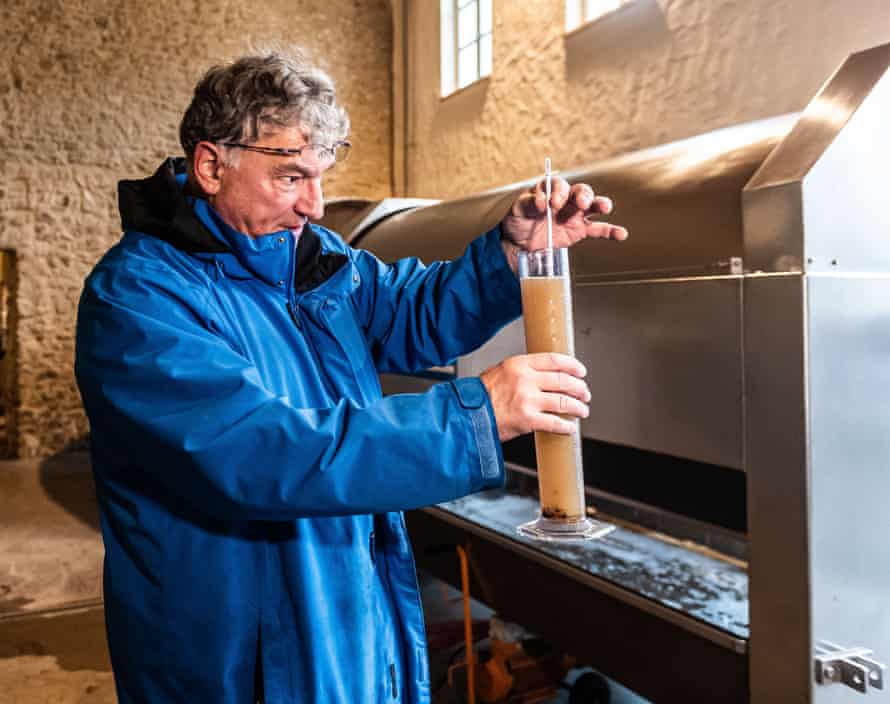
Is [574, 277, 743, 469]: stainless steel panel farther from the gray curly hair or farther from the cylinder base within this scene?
the gray curly hair

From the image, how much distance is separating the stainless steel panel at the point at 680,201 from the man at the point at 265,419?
78cm

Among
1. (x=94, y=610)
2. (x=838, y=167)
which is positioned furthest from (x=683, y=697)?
(x=94, y=610)

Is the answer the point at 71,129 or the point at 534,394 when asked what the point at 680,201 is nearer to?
the point at 534,394

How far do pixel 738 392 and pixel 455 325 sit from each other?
823 millimetres

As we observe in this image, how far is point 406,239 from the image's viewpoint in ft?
12.7

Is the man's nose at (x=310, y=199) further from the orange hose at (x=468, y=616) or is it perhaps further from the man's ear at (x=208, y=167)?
the orange hose at (x=468, y=616)

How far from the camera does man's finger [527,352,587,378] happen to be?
97cm

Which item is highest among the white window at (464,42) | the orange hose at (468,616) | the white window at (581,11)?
the white window at (464,42)

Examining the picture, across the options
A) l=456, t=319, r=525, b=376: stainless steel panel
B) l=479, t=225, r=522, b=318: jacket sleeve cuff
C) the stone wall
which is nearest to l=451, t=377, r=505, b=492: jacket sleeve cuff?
l=479, t=225, r=522, b=318: jacket sleeve cuff

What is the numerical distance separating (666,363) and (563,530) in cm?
129

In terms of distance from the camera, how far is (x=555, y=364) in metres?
0.97

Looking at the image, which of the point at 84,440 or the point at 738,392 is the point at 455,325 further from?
the point at 84,440

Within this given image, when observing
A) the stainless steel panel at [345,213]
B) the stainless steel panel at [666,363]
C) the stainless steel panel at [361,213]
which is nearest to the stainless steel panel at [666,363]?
the stainless steel panel at [666,363]

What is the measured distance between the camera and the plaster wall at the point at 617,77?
4129 mm
